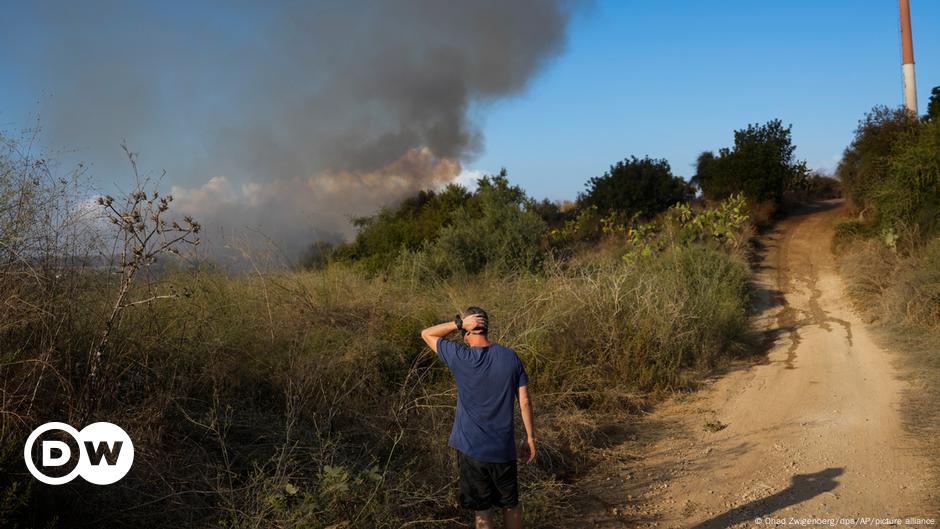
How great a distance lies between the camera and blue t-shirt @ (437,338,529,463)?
4746 millimetres

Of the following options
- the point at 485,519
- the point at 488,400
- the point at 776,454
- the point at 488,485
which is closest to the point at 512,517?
the point at 485,519

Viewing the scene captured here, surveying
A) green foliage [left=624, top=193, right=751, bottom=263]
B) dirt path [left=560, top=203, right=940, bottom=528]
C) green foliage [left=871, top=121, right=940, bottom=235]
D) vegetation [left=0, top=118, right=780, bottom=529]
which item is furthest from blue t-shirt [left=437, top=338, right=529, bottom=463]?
green foliage [left=871, top=121, right=940, bottom=235]

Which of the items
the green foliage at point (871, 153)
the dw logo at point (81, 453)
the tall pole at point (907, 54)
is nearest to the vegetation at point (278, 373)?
the dw logo at point (81, 453)

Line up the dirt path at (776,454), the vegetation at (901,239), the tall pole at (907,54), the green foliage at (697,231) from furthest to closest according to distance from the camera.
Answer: the tall pole at (907,54), the green foliage at (697,231), the vegetation at (901,239), the dirt path at (776,454)

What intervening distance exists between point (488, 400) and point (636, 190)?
2354cm

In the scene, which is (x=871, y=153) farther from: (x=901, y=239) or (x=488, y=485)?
(x=488, y=485)

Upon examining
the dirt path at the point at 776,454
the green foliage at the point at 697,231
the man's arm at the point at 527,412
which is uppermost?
the green foliage at the point at 697,231

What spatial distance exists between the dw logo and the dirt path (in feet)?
11.6

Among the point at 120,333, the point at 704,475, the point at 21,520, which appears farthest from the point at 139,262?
the point at 704,475

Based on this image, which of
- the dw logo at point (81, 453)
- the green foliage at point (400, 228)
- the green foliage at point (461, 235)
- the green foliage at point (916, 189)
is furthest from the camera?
the green foliage at point (916, 189)

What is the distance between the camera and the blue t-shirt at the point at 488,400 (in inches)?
187

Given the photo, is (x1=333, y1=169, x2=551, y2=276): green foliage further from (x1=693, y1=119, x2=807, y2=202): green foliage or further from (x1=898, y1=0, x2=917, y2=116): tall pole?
(x1=898, y1=0, x2=917, y2=116): tall pole

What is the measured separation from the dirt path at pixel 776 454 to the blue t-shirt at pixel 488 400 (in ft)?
5.47

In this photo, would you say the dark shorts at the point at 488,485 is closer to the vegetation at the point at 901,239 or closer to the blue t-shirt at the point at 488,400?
the blue t-shirt at the point at 488,400
